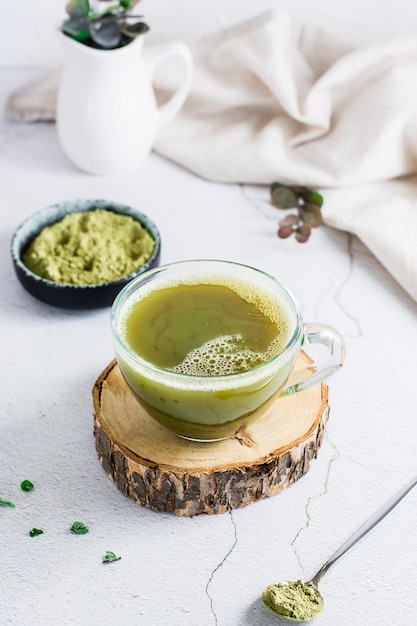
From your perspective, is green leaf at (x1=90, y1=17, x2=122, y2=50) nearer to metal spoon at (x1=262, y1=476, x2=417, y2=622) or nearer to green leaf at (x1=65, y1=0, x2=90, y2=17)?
green leaf at (x1=65, y1=0, x2=90, y2=17)

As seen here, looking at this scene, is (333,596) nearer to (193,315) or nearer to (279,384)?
(279,384)

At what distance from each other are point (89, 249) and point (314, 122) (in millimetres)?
562

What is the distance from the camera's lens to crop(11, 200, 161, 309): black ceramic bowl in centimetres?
132

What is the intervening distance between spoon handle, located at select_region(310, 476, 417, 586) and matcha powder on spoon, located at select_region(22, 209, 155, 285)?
550 mm

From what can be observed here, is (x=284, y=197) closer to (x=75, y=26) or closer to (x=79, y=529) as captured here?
(x=75, y=26)

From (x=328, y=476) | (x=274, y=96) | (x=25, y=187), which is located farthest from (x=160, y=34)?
(x=328, y=476)

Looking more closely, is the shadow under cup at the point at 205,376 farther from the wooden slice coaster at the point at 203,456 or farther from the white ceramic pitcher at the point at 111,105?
the white ceramic pitcher at the point at 111,105

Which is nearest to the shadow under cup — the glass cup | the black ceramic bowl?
the glass cup

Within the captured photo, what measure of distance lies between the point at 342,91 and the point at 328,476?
0.88m

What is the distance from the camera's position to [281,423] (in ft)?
3.59

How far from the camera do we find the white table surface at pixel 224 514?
0.97 metres

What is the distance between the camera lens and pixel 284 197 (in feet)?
5.30

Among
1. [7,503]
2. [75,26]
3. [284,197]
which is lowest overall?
[7,503]

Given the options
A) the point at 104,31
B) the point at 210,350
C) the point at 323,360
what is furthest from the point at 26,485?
the point at 104,31
